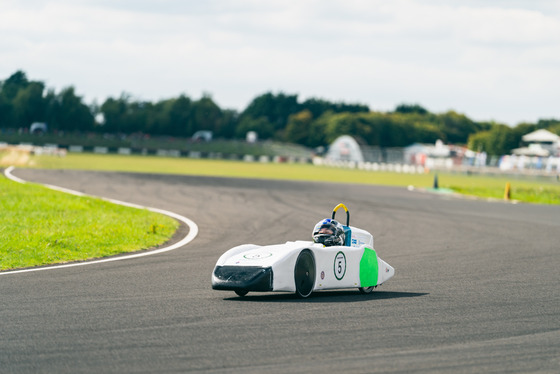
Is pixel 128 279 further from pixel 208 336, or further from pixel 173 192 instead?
pixel 173 192

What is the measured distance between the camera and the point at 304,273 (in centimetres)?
995

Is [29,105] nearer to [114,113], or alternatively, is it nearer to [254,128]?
[114,113]

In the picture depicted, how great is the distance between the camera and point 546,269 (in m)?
14.3

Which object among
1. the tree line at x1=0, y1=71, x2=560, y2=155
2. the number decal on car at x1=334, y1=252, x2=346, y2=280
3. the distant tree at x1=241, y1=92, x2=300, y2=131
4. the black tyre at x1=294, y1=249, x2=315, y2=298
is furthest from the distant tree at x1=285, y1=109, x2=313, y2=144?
the black tyre at x1=294, y1=249, x2=315, y2=298

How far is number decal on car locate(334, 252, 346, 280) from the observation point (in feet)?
34.3

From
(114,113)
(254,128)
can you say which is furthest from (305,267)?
(254,128)

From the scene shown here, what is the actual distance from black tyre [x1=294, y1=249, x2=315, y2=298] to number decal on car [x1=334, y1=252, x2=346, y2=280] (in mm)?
504

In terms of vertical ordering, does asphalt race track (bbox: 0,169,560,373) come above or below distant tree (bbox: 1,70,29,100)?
below

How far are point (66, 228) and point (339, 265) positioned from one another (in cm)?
848

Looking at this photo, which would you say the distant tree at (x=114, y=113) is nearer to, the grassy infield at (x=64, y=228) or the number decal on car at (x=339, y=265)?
the grassy infield at (x=64, y=228)

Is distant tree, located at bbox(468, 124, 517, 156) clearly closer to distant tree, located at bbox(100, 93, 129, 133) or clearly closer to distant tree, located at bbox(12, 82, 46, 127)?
distant tree, located at bbox(100, 93, 129, 133)

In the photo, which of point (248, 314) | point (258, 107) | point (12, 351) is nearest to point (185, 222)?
point (248, 314)

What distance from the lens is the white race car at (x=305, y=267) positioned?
9.48 metres

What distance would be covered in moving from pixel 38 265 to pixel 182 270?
238 centimetres
